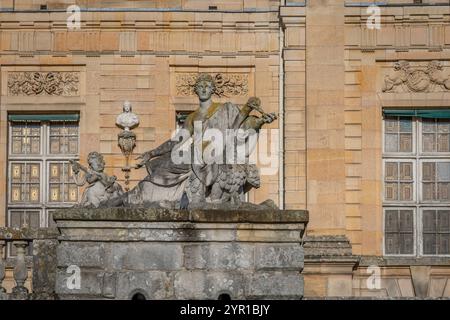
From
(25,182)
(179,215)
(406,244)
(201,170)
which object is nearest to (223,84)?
(25,182)

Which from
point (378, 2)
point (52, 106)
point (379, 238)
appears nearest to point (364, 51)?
point (378, 2)

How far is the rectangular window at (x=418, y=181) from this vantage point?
26.9 meters

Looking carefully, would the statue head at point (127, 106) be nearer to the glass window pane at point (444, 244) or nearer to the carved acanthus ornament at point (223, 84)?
the carved acanthus ornament at point (223, 84)

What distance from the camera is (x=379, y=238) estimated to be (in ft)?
87.3

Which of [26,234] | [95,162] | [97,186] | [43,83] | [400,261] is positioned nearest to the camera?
[26,234]

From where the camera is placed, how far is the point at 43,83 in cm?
2722

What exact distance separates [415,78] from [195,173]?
9.11 metres

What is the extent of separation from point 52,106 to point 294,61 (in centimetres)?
450

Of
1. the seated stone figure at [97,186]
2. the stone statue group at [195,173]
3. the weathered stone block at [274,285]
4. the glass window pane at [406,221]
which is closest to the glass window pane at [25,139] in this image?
the glass window pane at [406,221]

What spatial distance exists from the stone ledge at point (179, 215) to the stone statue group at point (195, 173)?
2.80 feet

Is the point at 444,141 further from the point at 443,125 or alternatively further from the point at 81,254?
the point at 81,254

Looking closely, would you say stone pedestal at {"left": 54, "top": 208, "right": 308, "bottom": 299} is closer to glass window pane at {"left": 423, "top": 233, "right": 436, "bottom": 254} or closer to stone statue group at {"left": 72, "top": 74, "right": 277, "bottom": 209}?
stone statue group at {"left": 72, "top": 74, "right": 277, "bottom": 209}

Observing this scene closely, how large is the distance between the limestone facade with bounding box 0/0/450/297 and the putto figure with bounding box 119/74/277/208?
723 cm
